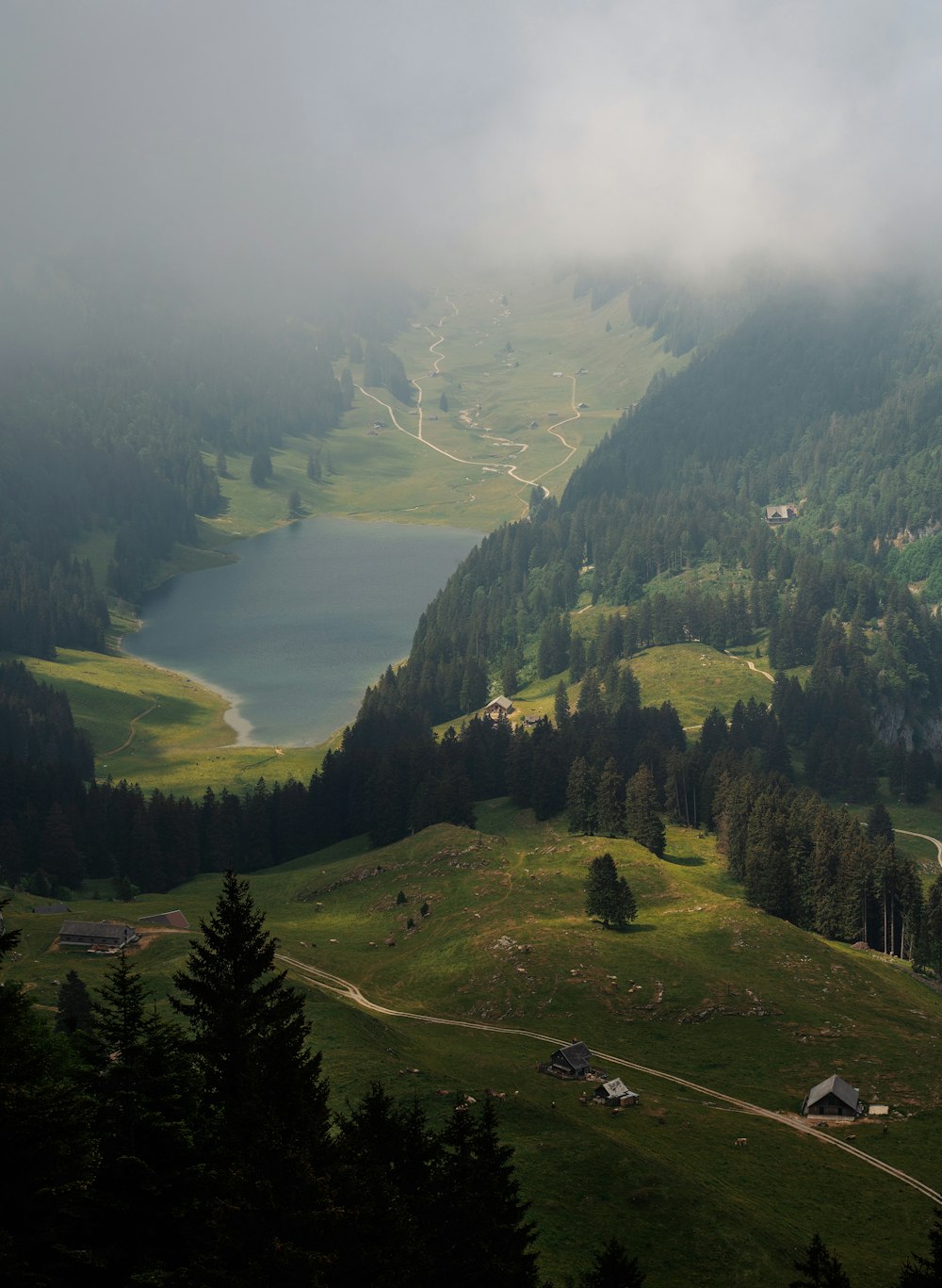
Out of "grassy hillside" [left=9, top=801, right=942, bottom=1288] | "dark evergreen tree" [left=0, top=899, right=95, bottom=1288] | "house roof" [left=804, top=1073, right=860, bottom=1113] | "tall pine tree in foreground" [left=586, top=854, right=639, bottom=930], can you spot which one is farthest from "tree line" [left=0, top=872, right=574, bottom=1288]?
"tall pine tree in foreground" [left=586, top=854, right=639, bottom=930]

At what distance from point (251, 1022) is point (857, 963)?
91777mm

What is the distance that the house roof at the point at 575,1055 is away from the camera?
88188 millimetres

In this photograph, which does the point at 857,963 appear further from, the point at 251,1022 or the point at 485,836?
the point at 251,1022

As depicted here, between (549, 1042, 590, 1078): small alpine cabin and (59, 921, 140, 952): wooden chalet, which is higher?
(59, 921, 140, 952): wooden chalet

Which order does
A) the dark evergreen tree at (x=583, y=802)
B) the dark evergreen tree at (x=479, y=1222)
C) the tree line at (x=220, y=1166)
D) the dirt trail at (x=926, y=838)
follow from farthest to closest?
the dirt trail at (x=926, y=838) → the dark evergreen tree at (x=583, y=802) → the dark evergreen tree at (x=479, y=1222) → the tree line at (x=220, y=1166)

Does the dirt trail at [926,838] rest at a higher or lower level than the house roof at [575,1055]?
higher

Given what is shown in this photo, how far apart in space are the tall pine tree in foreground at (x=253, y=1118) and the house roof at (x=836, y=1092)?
56.7 metres

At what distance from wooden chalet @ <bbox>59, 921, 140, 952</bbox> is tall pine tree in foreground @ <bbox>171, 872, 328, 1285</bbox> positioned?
76031 mm

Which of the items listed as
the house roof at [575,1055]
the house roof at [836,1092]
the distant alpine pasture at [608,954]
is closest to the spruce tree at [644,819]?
the distant alpine pasture at [608,954]

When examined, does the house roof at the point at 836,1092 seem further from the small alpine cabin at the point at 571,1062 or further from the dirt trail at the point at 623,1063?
the small alpine cabin at the point at 571,1062

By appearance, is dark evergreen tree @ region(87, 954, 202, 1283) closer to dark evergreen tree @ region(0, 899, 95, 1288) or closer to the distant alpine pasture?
dark evergreen tree @ region(0, 899, 95, 1288)

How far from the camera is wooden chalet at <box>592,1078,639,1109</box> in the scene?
8262 centimetres

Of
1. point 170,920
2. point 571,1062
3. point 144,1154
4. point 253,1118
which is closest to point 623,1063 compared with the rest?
point 571,1062

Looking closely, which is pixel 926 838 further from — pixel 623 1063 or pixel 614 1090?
pixel 614 1090
